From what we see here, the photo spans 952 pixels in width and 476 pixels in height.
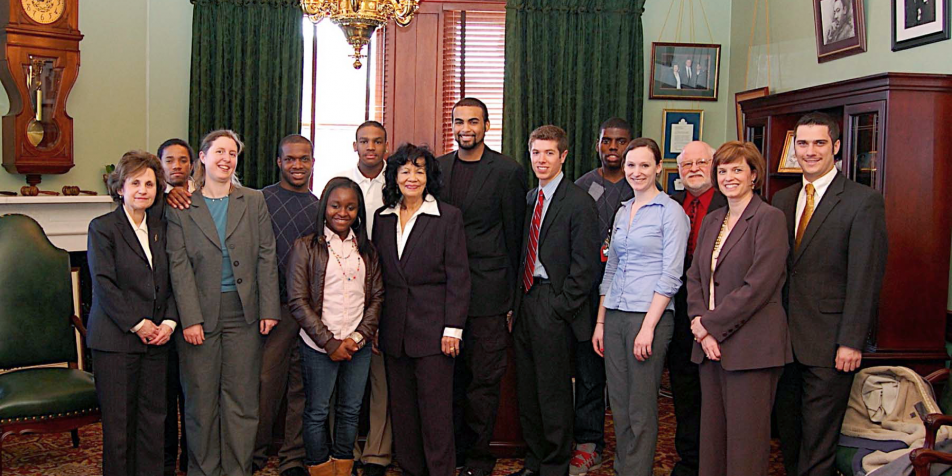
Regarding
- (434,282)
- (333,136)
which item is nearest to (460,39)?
(333,136)

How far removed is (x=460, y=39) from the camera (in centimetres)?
645

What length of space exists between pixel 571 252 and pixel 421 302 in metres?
0.70

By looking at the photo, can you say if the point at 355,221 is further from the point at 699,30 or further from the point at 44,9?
the point at 699,30

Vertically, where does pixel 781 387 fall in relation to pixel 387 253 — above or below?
below

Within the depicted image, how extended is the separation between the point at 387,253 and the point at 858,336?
1935mm

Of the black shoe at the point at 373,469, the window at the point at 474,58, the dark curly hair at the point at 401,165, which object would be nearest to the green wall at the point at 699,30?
the window at the point at 474,58

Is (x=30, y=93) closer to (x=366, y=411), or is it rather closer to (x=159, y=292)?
(x=159, y=292)

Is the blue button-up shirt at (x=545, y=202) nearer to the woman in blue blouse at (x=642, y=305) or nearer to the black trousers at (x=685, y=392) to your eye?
the woman in blue blouse at (x=642, y=305)

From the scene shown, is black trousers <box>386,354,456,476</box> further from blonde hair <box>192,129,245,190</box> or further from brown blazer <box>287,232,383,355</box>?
blonde hair <box>192,129,245,190</box>

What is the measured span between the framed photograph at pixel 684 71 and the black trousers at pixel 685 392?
9.98ft

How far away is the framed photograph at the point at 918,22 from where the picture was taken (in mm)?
3932

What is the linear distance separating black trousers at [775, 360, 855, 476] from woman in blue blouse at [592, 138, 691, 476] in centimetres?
56

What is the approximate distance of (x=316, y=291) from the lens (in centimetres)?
356

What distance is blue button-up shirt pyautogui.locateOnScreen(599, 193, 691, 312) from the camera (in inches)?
136
